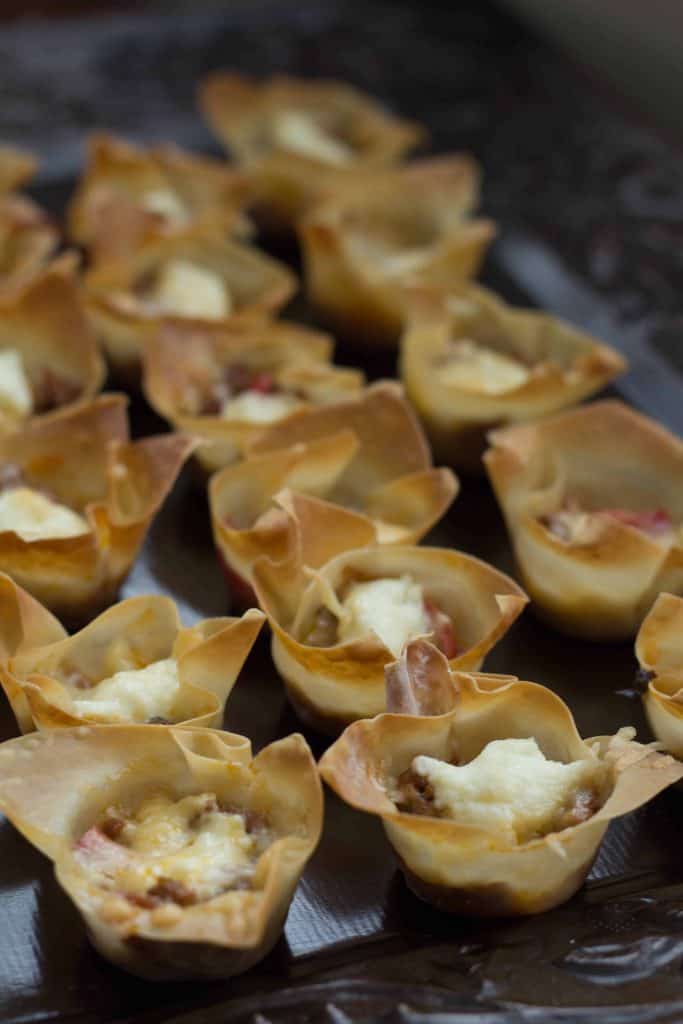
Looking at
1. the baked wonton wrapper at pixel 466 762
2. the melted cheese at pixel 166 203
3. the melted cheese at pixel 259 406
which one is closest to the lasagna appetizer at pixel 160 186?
the melted cheese at pixel 166 203

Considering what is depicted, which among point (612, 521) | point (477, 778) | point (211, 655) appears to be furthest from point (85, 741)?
point (612, 521)

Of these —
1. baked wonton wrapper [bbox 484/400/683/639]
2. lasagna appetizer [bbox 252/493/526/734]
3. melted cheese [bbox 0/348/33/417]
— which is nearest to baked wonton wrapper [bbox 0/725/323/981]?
lasagna appetizer [bbox 252/493/526/734]

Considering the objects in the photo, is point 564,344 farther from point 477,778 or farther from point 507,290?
point 477,778

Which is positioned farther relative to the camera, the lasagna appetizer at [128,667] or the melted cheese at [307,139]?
the melted cheese at [307,139]

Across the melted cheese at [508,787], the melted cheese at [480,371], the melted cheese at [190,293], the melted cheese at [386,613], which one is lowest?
the melted cheese at [190,293]

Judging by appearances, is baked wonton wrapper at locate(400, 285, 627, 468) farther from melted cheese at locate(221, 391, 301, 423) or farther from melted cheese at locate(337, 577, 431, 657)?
melted cheese at locate(337, 577, 431, 657)

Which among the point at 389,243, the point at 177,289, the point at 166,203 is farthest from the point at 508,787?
the point at 166,203

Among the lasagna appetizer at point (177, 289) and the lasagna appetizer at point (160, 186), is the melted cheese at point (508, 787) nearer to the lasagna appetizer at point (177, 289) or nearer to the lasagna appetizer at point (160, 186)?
the lasagna appetizer at point (177, 289)
